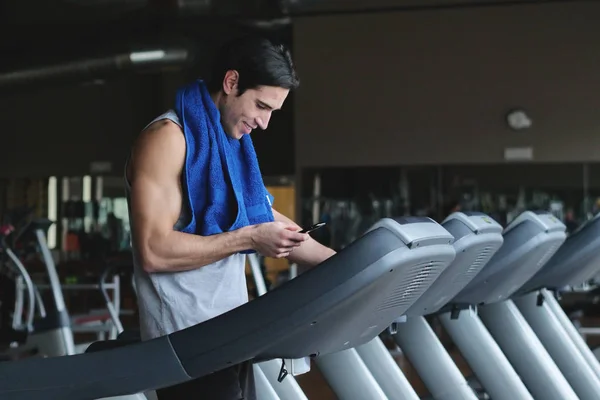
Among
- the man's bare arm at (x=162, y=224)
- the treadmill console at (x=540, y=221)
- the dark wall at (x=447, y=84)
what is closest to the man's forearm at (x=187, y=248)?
the man's bare arm at (x=162, y=224)

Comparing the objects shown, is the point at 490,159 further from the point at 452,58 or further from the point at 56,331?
the point at 56,331

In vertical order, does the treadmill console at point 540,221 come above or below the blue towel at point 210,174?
below

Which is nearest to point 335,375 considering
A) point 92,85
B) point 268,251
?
point 268,251

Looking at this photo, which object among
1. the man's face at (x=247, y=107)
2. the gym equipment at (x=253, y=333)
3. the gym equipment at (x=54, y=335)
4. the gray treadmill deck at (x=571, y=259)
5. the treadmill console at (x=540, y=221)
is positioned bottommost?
the gym equipment at (x=54, y=335)

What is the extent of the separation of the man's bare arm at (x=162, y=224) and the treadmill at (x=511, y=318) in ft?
4.08

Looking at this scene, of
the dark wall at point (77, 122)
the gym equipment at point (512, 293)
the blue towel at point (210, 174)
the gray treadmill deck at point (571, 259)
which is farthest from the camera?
the dark wall at point (77, 122)

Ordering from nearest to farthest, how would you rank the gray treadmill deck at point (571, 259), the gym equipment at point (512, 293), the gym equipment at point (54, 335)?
the gym equipment at point (512, 293) → the gym equipment at point (54, 335) → the gray treadmill deck at point (571, 259)

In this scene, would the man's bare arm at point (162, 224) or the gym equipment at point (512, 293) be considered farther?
the gym equipment at point (512, 293)

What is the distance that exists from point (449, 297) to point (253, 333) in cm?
99

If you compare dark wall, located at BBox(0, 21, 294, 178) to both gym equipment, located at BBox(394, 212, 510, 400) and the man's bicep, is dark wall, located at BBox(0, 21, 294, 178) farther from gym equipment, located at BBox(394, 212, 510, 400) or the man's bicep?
the man's bicep

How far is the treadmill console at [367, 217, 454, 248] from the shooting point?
1846 millimetres

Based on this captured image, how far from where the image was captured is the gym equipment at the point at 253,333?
5.82ft

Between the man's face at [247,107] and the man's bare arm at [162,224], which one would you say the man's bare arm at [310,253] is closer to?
the man's face at [247,107]

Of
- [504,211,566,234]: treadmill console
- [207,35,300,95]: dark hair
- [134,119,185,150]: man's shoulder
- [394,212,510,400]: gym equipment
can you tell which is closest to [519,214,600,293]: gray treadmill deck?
[504,211,566,234]: treadmill console
